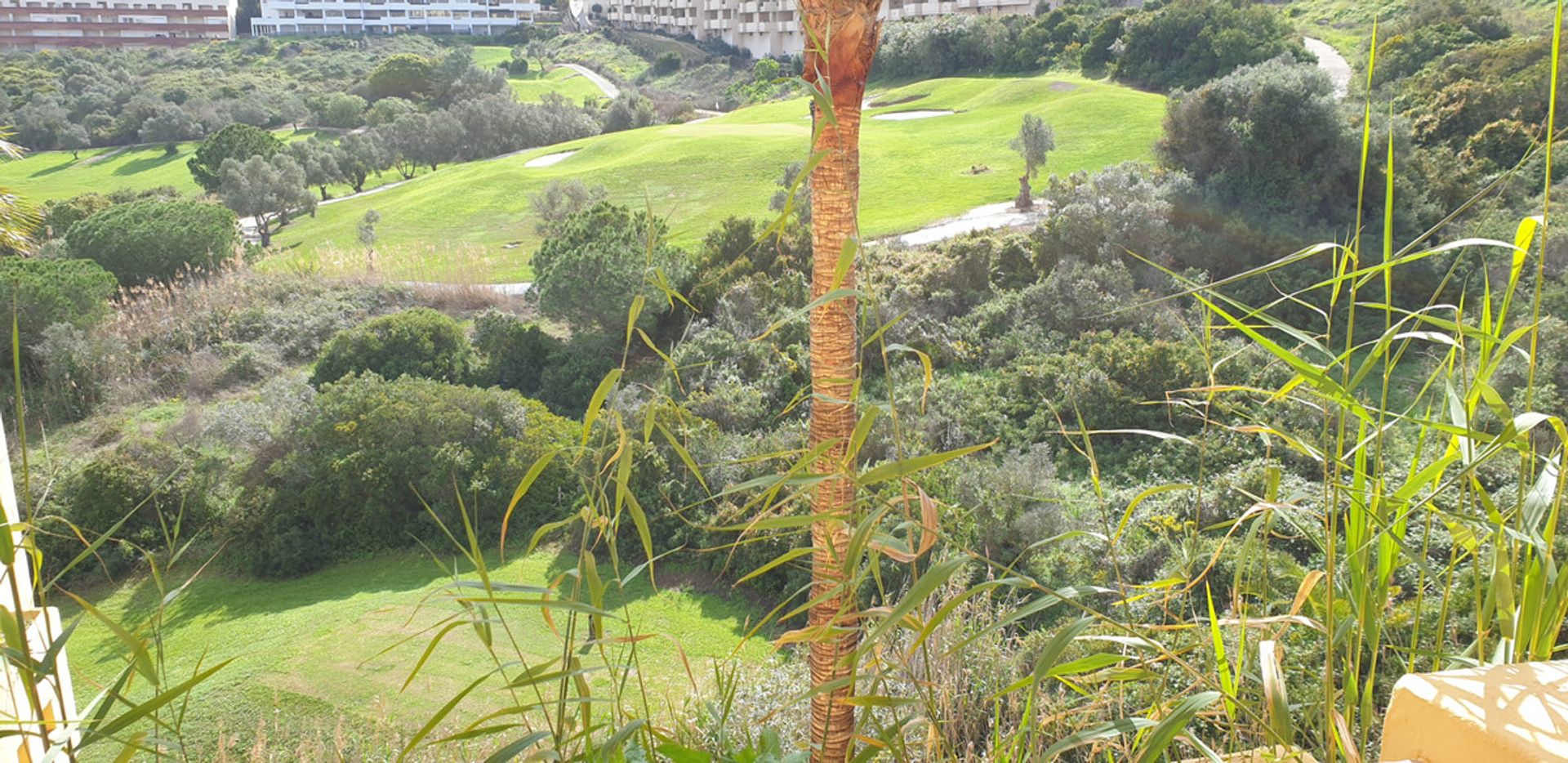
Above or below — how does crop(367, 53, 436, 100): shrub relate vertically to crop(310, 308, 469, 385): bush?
above

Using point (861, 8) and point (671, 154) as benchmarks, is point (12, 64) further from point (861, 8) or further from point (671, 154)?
point (861, 8)

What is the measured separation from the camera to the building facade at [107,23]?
129 feet

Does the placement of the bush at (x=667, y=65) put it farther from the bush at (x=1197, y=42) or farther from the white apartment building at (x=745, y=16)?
the bush at (x=1197, y=42)

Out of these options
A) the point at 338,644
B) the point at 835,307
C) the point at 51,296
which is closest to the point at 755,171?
the point at 51,296

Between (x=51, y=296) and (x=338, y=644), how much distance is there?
7388 mm

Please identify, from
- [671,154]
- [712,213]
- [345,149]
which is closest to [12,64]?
[345,149]

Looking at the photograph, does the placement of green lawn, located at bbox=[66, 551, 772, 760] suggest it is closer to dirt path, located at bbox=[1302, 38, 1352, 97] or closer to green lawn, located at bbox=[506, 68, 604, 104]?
dirt path, located at bbox=[1302, 38, 1352, 97]

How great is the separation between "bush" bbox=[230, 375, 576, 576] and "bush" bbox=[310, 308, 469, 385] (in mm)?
1512

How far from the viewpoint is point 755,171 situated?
57.1ft

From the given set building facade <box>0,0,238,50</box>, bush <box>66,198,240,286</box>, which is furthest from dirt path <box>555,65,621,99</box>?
bush <box>66,198,240,286</box>

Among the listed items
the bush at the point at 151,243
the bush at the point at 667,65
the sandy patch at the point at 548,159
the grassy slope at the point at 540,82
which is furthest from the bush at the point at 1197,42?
the bush at the point at 667,65

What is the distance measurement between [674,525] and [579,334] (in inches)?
139

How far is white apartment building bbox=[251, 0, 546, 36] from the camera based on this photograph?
154 feet

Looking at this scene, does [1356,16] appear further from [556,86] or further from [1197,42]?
[556,86]
